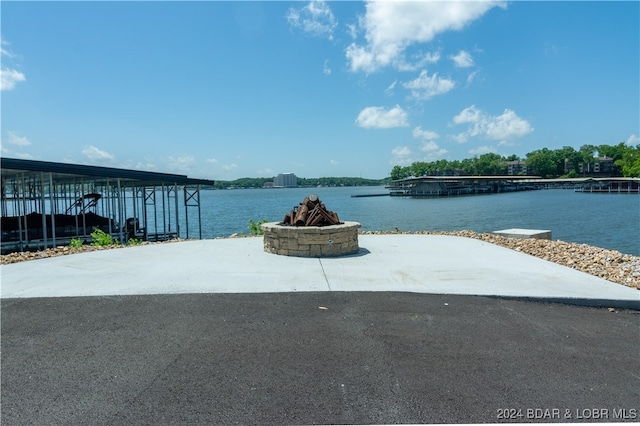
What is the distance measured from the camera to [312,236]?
8.51m

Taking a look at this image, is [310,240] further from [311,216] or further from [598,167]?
[598,167]

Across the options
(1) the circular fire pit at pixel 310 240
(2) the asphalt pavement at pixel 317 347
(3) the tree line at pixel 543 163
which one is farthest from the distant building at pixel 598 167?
(2) the asphalt pavement at pixel 317 347

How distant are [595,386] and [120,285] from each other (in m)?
5.98

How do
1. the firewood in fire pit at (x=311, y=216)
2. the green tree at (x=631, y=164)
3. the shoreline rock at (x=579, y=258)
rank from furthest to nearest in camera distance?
the green tree at (x=631, y=164) < the firewood in fire pit at (x=311, y=216) < the shoreline rock at (x=579, y=258)

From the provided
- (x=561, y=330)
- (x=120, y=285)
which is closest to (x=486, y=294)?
(x=561, y=330)

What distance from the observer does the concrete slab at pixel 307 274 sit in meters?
5.82

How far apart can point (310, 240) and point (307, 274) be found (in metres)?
1.76

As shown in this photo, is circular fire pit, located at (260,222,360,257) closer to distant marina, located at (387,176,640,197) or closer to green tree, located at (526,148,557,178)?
distant marina, located at (387,176,640,197)

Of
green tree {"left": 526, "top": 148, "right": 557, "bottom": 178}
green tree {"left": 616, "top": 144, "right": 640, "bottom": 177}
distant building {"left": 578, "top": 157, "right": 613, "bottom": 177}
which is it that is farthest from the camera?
green tree {"left": 526, "top": 148, "right": 557, "bottom": 178}

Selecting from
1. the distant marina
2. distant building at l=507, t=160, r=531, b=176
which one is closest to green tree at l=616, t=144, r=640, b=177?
the distant marina

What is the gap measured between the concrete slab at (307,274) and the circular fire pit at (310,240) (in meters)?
0.31

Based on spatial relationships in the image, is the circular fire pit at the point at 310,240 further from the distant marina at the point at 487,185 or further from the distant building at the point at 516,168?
the distant building at the point at 516,168

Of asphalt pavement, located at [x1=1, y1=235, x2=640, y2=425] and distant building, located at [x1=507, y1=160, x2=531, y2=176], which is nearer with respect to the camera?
asphalt pavement, located at [x1=1, y1=235, x2=640, y2=425]

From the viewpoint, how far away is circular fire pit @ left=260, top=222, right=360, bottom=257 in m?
8.52
